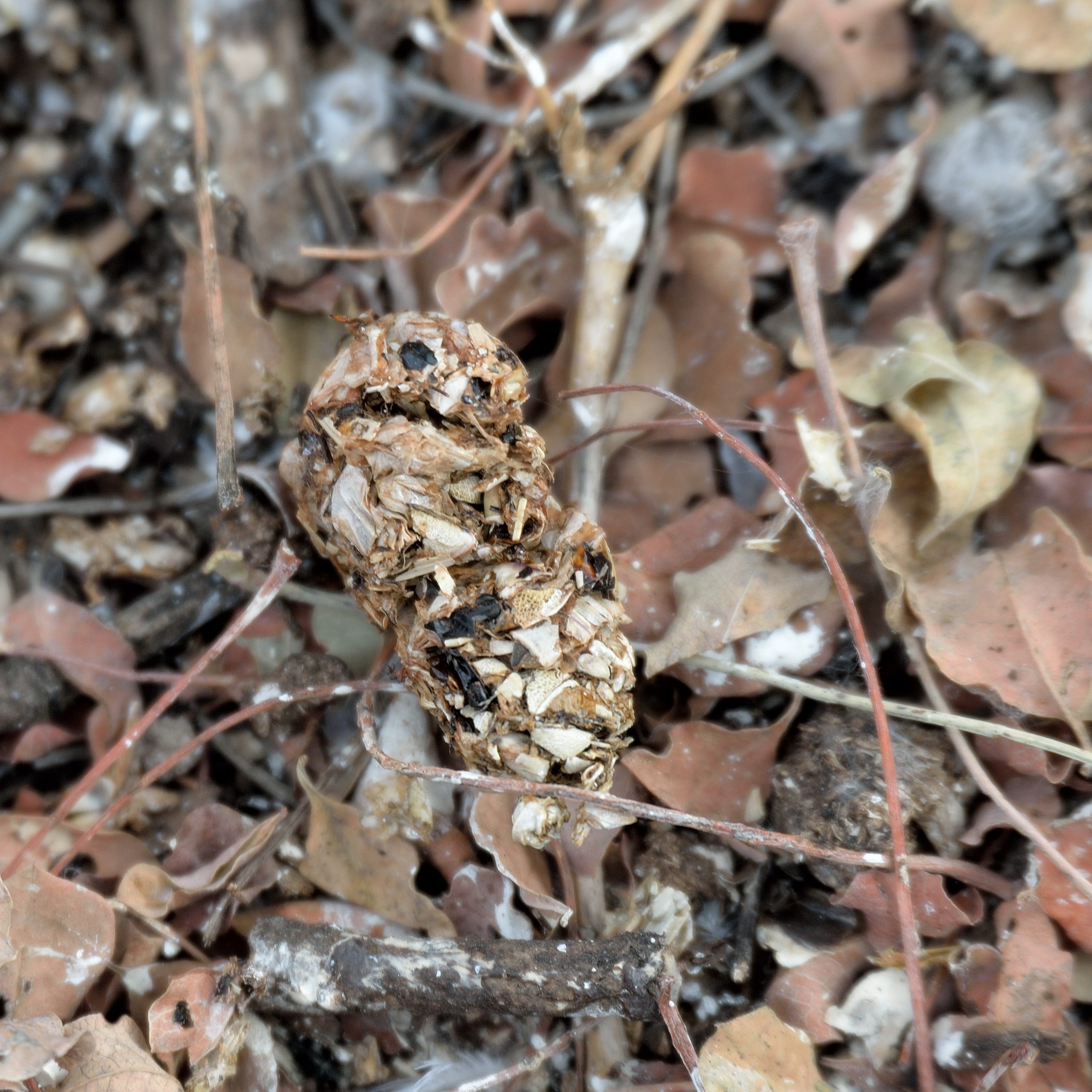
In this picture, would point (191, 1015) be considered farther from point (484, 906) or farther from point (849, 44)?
point (849, 44)

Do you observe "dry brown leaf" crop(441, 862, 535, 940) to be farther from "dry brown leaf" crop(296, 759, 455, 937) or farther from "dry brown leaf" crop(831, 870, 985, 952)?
"dry brown leaf" crop(831, 870, 985, 952)

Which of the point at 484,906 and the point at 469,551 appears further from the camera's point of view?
the point at 484,906

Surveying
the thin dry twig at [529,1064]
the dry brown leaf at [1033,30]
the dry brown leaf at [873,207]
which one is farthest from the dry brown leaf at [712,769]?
the dry brown leaf at [1033,30]

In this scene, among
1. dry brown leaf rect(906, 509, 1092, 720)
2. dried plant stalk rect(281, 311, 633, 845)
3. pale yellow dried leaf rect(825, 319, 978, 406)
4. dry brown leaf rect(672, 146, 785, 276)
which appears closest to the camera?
dried plant stalk rect(281, 311, 633, 845)

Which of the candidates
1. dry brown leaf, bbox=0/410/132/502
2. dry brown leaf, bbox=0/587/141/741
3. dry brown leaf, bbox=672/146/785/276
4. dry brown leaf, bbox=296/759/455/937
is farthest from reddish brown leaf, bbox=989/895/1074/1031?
dry brown leaf, bbox=0/410/132/502

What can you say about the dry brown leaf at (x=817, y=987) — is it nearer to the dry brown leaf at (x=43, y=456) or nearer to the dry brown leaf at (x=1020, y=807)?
the dry brown leaf at (x=1020, y=807)

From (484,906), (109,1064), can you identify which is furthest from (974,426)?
(109,1064)
